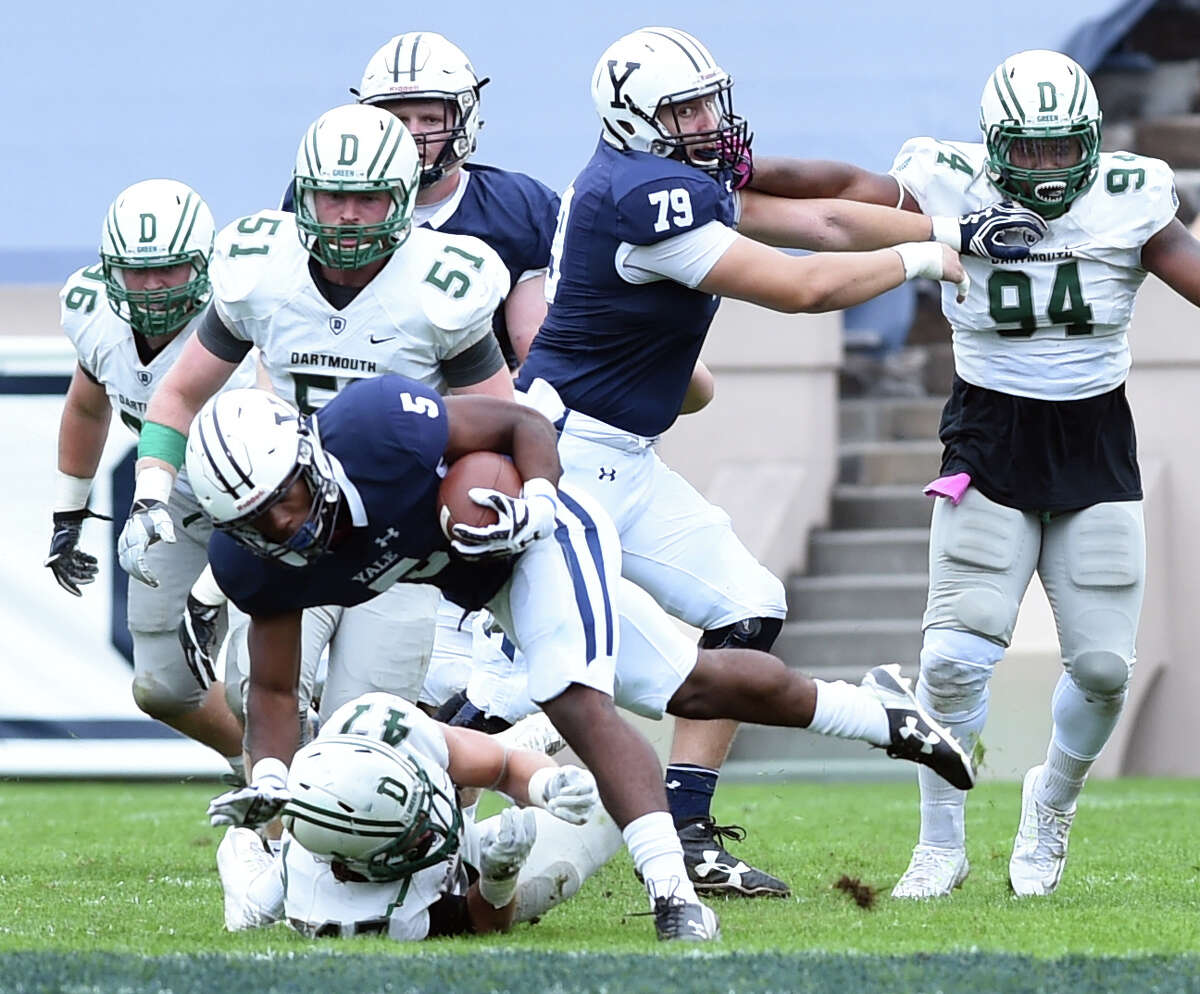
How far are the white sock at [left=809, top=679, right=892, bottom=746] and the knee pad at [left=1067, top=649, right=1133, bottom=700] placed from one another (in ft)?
2.52

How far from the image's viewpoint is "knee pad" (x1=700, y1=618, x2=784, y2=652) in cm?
468

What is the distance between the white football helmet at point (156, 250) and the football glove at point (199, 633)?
69 centimetres

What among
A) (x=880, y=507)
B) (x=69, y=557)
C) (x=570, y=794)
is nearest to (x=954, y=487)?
(x=570, y=794)

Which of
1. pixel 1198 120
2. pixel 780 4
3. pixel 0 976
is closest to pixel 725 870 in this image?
pixel 0 976

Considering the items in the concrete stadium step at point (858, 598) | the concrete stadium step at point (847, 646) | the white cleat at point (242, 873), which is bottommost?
the concrete stadium step at point (847, 646)

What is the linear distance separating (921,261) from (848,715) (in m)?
0.95

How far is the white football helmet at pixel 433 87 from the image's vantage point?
5.24m

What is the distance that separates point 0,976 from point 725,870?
5.98 feet

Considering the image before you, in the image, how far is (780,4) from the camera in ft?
33.7

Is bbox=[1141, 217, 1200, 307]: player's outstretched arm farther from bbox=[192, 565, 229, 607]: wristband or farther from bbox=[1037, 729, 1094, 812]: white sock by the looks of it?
bbox=[192, 565, 229, 607]: wristband

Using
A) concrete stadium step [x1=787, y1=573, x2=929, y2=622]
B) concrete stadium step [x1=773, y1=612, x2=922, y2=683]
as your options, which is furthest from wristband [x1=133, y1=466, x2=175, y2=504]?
concrete stadium step [x1=787, y1=573, x2=929, y2=622]

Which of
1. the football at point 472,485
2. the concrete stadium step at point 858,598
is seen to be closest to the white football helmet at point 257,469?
the football at point 472,485

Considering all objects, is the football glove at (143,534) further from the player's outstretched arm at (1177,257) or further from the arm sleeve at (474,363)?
the player's outstretched arm at (1177,257)

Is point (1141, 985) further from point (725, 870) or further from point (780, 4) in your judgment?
point (780, 4)
